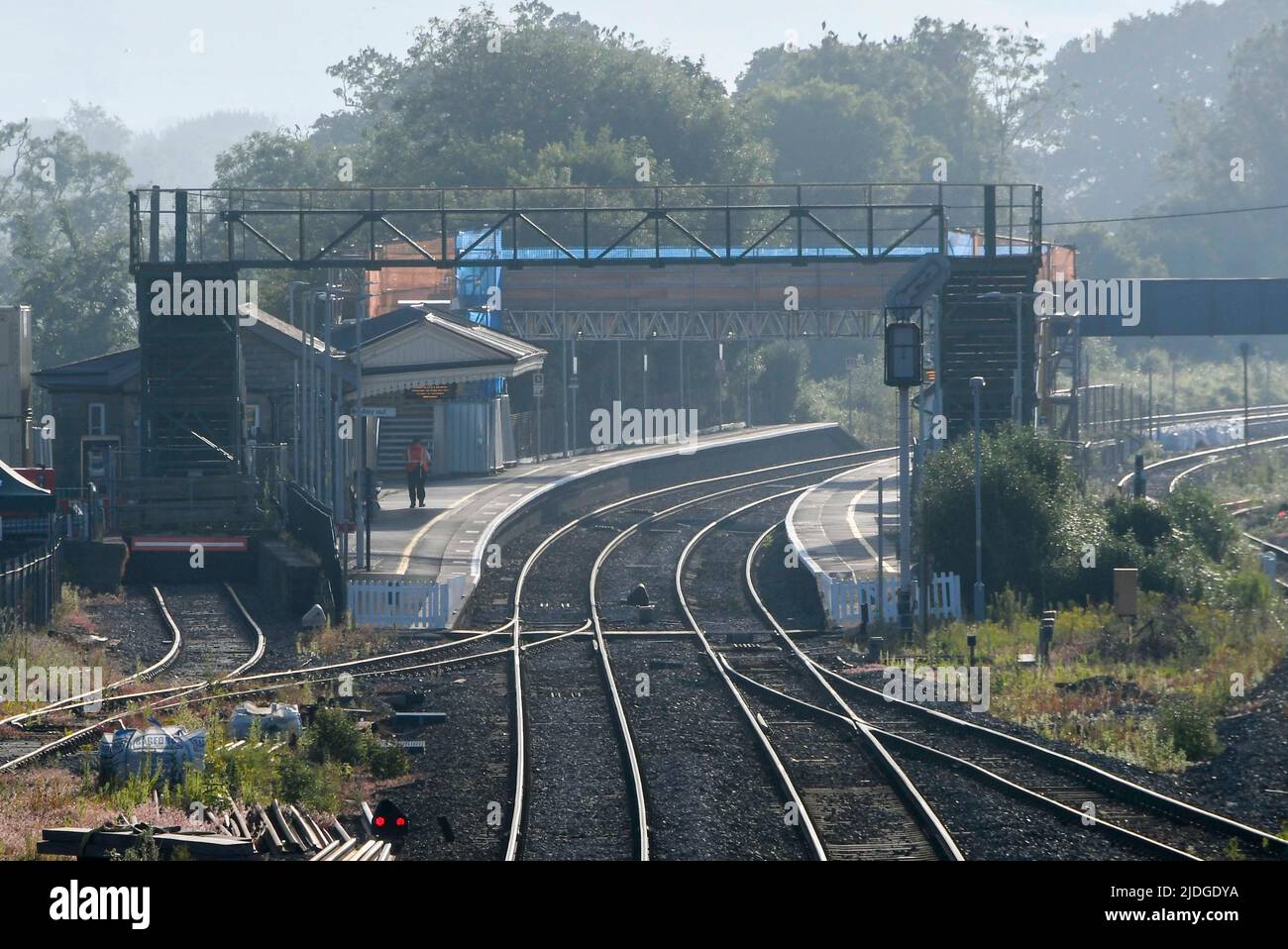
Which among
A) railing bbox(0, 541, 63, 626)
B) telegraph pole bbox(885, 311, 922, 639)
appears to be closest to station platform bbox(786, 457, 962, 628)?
telegraph pole bbox(885, 311, 922, 639)

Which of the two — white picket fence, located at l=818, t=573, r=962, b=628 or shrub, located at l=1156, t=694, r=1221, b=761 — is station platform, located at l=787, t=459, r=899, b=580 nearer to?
white picket fence, located at l=818, t=573, r=962, b=628

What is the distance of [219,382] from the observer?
32.7 m

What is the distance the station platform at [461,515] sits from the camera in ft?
89.4

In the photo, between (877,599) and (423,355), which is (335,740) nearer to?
(877,599)

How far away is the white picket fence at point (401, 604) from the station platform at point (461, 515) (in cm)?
33

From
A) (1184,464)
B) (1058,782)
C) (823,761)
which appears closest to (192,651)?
(823,761)

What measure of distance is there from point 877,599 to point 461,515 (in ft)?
40.3

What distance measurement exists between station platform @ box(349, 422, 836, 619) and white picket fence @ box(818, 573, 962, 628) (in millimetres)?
5783

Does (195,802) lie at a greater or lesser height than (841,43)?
lesser

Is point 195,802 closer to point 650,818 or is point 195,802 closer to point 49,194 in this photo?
point 650,818

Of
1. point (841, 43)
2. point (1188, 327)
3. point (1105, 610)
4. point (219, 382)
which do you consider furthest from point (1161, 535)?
point (841, 43)

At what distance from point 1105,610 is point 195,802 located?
15525mm

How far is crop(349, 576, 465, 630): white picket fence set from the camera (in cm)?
2414
